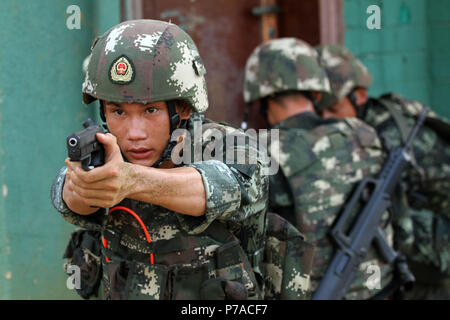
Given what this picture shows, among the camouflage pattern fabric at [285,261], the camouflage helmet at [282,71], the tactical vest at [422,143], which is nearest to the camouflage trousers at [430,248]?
the tactical vest at [422,143]

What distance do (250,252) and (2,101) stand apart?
1466 millimetres

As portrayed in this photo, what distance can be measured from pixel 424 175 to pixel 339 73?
87cm

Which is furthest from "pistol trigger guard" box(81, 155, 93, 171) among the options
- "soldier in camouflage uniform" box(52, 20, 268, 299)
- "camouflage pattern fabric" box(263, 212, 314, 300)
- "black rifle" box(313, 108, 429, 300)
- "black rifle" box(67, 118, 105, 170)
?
"black rifle" box(313, 108, 429, 300)

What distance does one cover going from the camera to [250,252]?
2.10 m

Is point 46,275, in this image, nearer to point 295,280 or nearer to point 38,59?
point 38,59

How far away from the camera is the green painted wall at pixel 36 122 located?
2.79m

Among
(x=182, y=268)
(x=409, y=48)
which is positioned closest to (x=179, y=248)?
(x=182, y=268)

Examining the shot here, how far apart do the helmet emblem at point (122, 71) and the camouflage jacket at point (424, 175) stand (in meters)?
2.19

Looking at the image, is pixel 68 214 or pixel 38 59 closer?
pixel 68 214

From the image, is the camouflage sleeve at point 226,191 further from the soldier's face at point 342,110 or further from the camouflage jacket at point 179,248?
the soldier's face at point 342,110

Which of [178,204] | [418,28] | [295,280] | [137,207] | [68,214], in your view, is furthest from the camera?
[418,28]

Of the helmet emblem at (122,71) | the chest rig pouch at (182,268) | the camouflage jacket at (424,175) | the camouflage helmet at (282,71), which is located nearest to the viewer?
the helmet emblem at (122,71)

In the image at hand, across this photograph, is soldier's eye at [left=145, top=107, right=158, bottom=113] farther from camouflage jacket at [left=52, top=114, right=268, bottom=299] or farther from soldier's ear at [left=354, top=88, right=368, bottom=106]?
soldier's ear at [left=354, top=88, right=368, bottom=106]
